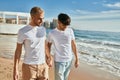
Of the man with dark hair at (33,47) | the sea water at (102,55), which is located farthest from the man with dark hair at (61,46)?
the sea water at (102,55)

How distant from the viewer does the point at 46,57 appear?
4789mm

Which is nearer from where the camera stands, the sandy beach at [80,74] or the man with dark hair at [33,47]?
the man with dark hair at [33,47]

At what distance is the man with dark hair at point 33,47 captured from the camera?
4.34 metres

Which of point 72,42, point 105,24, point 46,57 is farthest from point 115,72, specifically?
point 105,24

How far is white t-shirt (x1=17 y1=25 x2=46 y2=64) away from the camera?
4.35 metres

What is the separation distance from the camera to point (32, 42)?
4.36 m

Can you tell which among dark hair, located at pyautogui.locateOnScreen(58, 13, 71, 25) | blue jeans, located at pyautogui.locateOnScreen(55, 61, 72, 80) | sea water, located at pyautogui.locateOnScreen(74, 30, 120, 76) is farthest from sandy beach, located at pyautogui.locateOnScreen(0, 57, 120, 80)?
dark hair, located at pyautogui.locateOnScreen(58, 13, 71, 25)

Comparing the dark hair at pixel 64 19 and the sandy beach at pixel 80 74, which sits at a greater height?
the dark hair at pixel 64 19

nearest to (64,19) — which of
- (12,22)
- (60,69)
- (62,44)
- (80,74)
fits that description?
(62,44)

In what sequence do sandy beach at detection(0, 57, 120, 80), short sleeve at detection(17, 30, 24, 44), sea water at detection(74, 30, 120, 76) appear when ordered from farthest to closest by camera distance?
1. sea water at detection(74, 30, 120, 76)
2. sandy beach at detection(0, 57, 120, 80)
3. short sleeve at detection(17, 30, 24, 44)

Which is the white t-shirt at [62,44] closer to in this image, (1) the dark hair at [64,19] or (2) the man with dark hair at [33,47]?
(1) the dark hair at [64,19]

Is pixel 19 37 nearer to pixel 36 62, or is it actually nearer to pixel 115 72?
pixel 36 62

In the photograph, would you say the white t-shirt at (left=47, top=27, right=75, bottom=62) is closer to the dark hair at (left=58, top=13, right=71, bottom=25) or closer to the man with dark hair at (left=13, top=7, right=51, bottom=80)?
the dark hair at (left=58, top=13, right=71, bottom=25)

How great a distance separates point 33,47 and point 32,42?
69mm
